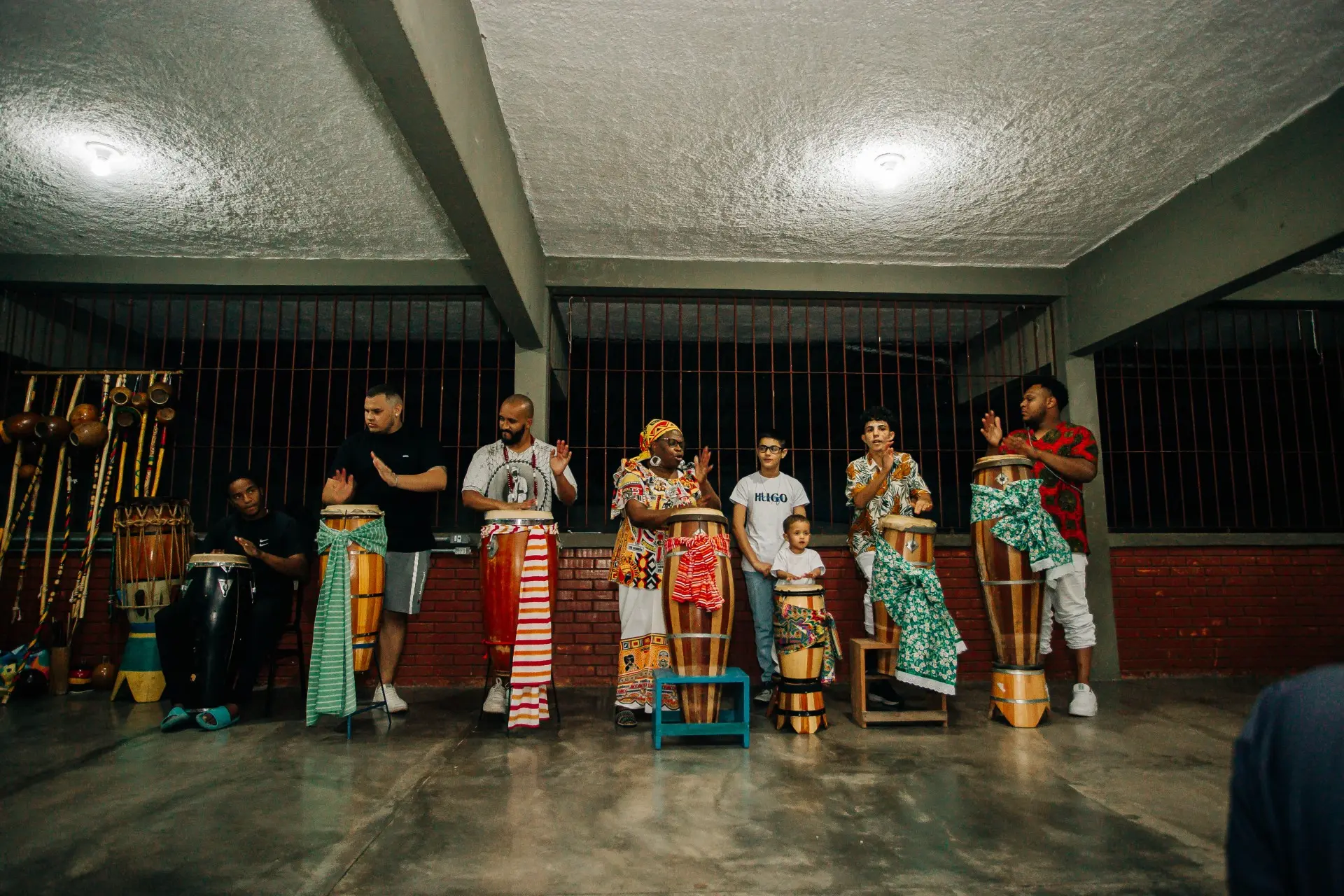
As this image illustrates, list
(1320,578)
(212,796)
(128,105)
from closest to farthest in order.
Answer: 1. (212,796)
2. (128,105)
3. (1320,578)

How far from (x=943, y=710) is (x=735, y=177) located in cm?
302

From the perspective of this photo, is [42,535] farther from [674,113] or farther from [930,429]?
[930,429]

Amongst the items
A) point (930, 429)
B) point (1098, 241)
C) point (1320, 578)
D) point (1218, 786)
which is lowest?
point (1218, 786)

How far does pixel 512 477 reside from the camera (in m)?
4.24

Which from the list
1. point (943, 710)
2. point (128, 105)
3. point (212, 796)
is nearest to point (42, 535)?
point (128, 105)

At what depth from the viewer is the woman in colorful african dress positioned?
12.7 ft

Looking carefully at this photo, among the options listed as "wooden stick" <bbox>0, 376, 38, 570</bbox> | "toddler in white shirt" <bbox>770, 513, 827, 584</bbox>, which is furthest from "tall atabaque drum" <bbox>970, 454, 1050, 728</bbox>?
"wooden stick" <bbox>0, 376, 38, 570</bbox>

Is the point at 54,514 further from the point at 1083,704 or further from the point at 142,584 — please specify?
the point at 1083,704

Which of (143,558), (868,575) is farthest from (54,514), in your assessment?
(868,575)

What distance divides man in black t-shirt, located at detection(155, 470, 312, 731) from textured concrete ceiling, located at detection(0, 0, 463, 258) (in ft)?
5.48

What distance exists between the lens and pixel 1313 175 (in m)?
3.69

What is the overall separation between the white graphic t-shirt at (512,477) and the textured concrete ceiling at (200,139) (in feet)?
5.24

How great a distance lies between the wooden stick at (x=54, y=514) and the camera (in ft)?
16.5

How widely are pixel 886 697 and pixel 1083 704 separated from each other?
3.19 feet
